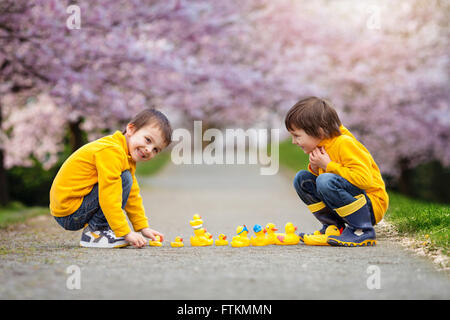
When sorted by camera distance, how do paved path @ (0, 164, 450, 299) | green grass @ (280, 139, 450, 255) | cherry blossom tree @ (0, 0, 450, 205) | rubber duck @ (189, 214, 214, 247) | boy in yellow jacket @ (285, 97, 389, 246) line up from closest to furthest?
paved path @ (0, 164, 450, 299) → green grass @ (280, 139, 450, 255) → boy in yellow jacket @ (285, 97, 389, 246) → rubber duck @ (189, 214, 214, 247) → cherry blossom tree @ (0, 0, 450, 205)

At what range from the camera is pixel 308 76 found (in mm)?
12969

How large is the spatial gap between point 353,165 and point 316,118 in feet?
1.37

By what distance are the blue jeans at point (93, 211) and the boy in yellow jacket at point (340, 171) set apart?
1231 mm

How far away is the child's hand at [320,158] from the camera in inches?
154

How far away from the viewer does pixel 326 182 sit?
3.79m

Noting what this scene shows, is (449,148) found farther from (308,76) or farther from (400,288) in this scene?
(400,288)

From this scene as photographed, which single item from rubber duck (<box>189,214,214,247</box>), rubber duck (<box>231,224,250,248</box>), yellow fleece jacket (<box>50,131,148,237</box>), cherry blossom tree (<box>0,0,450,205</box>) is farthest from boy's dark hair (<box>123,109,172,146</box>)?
cherry blossom tree (<box>0,0,450,205</box>)

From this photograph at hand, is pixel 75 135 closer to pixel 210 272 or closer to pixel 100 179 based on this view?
pixel 100 179

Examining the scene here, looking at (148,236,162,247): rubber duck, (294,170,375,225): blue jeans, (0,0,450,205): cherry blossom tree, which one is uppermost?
(0,0,450,205): cherry blossom tree

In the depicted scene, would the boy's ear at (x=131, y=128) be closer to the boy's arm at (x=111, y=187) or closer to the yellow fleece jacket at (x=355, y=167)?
the boy's arm at (x=111, y=187)

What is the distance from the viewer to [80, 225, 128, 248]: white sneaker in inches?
155

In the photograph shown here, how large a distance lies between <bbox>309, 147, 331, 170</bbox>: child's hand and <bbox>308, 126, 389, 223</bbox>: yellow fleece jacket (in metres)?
0.03

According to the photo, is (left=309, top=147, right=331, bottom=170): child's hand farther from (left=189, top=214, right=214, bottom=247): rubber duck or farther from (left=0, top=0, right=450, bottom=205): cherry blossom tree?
(left=0, top=0, right=450, bottom=205): cherry blossom tree
